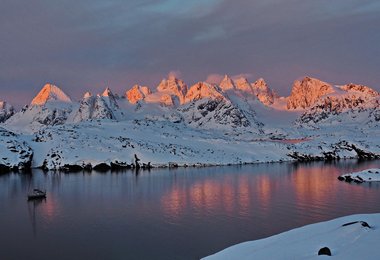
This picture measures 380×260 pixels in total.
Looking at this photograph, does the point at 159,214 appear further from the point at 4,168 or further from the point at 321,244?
the point at 4,168

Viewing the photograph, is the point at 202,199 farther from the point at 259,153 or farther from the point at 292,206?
the point at 259,153

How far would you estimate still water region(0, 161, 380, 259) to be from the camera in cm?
3247

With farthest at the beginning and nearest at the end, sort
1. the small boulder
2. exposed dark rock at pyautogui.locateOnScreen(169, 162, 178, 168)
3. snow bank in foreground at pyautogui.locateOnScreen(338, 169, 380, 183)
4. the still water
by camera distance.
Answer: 1. exposed dark rock at pyautogui.locateOnScreen(169, 162, 178, 168)
2. snow bank in foreground at pyautogui.locateOnScreen(338, 169, 380, 183)
3. the still water
4. the small boulder

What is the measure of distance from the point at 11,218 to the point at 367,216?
3291 cm

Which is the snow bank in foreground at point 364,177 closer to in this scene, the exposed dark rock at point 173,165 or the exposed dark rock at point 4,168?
the exposed dark rock at point 173,165

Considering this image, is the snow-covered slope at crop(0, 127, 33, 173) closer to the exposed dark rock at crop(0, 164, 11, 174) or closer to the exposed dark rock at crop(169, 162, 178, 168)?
the exposed dark rock at crop(0, 164, 11, 174)

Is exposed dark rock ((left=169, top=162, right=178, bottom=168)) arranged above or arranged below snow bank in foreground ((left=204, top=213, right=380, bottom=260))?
above

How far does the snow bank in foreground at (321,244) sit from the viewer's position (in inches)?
798

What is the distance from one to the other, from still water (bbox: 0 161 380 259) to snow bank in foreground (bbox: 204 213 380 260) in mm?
5081

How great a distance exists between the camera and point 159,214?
45.5 meters

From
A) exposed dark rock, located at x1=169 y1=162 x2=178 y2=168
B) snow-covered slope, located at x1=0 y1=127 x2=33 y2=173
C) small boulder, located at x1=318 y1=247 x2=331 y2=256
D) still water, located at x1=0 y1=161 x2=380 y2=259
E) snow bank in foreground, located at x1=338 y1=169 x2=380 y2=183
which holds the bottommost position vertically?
still water, located at x1=0 y1=161 x2=380 y2=259

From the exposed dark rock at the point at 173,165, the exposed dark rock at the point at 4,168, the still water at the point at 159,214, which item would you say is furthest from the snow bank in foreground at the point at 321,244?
the exposed dark rock at the point at 4,168

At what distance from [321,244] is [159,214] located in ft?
81.8

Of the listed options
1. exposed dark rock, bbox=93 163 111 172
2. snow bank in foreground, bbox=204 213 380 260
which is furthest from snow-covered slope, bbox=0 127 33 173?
snow bank in foreground, bbox=204 213 380 260
